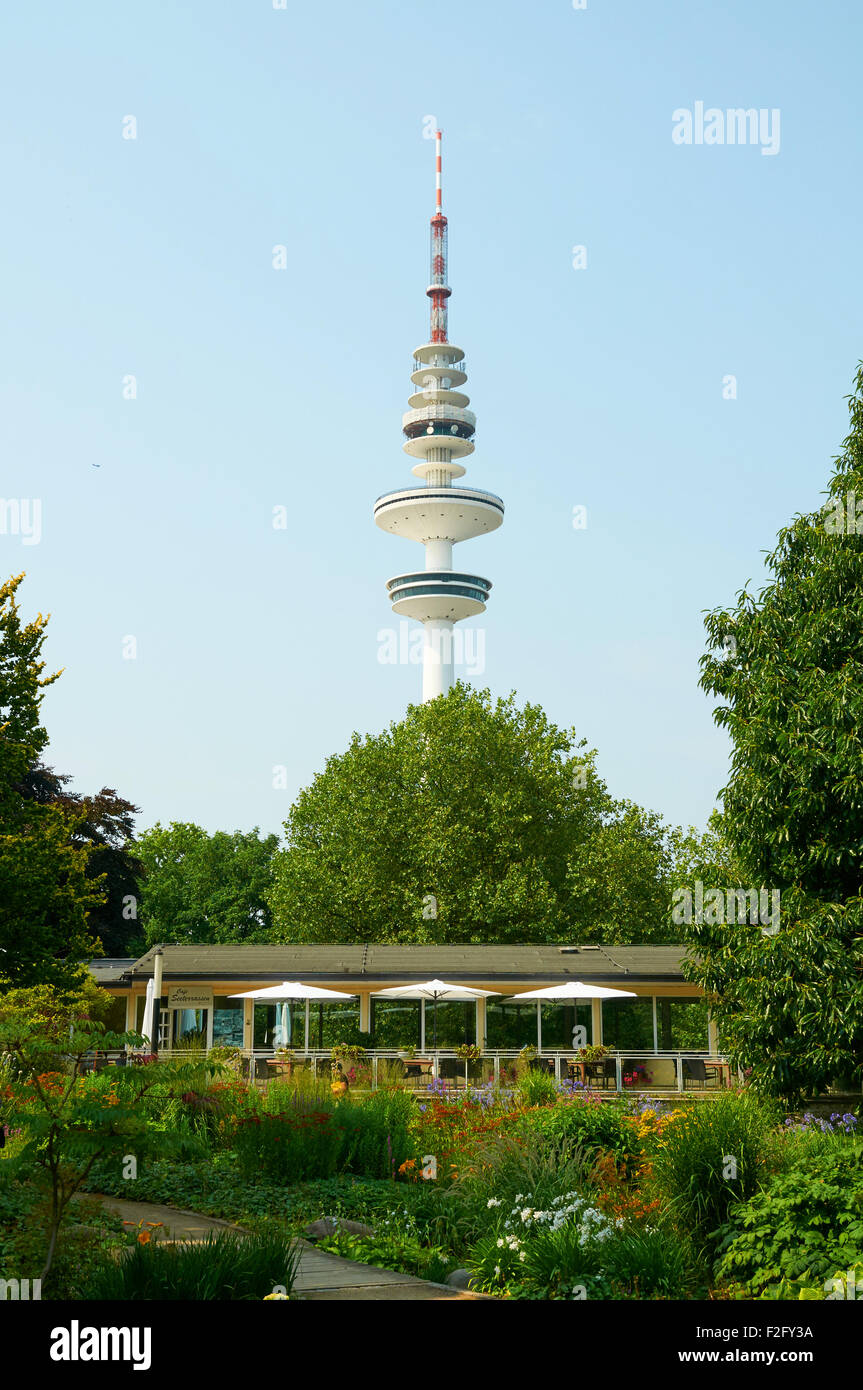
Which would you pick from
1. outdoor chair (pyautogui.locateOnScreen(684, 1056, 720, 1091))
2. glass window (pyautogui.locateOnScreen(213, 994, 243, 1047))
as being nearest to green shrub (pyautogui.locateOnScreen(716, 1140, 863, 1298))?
outdoor chair (pyautogui.locateOnScreen(684, 1056, 720, 1091))

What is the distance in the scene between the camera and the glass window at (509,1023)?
105 feet

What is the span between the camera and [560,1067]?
23562mm

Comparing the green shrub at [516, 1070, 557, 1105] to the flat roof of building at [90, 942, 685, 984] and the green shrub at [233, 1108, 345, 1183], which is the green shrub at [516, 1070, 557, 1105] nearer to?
the green shrub at [233, 1108, 345, 1183]

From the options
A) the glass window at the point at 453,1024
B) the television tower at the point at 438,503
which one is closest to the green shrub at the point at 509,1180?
the glass window at the point at 453,1024

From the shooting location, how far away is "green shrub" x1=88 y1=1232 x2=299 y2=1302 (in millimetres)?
6586

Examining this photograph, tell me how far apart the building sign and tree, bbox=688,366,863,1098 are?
56.5 ft

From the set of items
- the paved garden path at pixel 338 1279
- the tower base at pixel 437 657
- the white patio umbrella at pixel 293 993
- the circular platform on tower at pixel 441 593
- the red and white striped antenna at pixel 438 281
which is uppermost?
the red and white striped antenna at pixel 438 281

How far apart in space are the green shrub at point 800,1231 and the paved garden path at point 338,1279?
5.90 feet

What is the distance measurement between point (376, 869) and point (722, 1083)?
23.0 meters

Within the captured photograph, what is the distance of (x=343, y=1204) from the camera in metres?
10.9

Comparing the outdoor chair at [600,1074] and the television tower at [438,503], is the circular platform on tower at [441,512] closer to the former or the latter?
the television tower at [438,503]

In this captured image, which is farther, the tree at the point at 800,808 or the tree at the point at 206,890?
the tree at the point at 206,890
